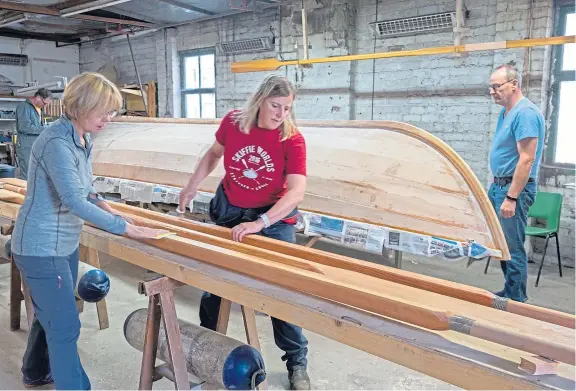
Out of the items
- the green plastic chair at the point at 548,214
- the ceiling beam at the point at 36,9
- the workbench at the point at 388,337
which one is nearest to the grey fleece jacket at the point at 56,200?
the workbench at the point at 388,337

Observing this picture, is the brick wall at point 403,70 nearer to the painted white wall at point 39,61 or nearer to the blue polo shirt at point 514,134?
the blue polo shirt at point 514,134

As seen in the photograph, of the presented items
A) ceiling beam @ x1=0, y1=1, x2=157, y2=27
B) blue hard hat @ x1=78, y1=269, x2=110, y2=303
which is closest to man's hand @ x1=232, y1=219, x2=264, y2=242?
blue hard hat @ x1=78, y1=269, x2=110, y2=303

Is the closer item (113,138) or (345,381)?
(345,381)

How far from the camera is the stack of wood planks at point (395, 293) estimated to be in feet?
3.88

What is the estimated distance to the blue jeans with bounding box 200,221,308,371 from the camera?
7.68 ft

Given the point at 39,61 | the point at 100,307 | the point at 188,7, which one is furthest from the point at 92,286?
the point at 39,61

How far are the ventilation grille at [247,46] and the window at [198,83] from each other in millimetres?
484

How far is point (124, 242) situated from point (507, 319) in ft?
4.95

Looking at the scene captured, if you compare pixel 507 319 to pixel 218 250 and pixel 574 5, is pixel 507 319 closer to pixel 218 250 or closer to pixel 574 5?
pixel 218 250

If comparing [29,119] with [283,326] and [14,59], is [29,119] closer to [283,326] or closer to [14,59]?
[283,326]

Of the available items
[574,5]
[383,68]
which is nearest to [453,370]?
[574,5]

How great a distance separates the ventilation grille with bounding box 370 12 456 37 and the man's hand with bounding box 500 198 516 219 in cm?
267

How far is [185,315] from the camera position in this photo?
137 inches

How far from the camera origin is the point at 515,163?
11.1 feet
